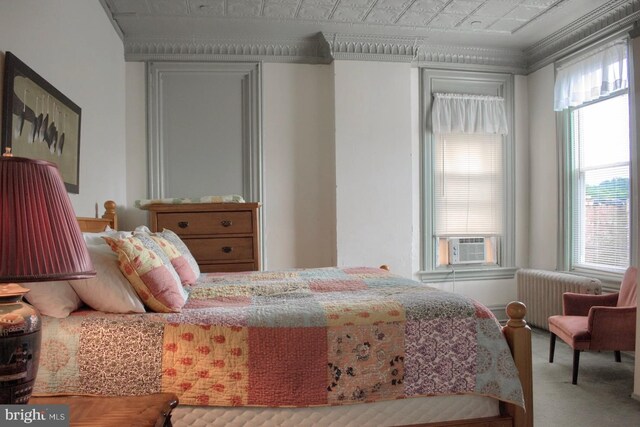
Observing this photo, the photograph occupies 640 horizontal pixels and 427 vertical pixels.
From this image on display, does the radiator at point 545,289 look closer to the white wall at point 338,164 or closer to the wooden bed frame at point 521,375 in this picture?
the white wall at point 338,164

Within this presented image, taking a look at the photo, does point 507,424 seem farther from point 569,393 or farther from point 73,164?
point 73,164

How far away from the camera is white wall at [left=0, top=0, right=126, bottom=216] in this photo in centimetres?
218

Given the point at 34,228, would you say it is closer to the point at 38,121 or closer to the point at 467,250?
the point at 38,121

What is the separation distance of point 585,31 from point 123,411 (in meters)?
4.65

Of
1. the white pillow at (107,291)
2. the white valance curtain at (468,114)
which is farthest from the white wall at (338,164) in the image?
the white pillow at (107,291)

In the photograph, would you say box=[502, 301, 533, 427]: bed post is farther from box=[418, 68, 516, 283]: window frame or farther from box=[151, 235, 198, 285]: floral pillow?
box=[418, 68, 516, 283]: window frame

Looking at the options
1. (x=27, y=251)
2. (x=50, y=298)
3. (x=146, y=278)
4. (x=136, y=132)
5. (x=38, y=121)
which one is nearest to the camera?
(x=27, y=251)

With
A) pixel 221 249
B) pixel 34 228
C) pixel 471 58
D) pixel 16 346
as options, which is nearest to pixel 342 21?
pixel 471 58

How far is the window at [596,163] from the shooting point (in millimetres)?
3877

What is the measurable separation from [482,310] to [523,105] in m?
3.85

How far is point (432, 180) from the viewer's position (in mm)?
4777

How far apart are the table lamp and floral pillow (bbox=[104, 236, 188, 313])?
2.38 ft

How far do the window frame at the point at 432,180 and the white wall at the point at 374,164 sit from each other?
31cm

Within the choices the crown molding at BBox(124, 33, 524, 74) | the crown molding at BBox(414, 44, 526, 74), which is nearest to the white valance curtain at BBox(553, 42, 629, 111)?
the crown molding at BBox(414, 44, 526, 74)
